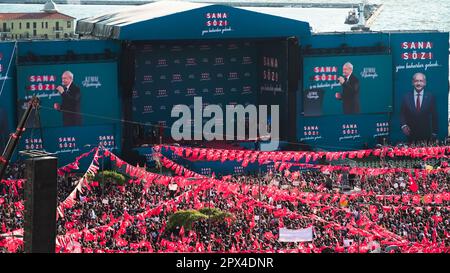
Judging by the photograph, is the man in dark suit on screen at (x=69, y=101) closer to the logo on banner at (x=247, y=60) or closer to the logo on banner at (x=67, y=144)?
the logo on banner at (x=67, y=144)

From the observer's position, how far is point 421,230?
36.0m

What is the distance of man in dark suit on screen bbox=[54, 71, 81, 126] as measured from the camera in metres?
55.4

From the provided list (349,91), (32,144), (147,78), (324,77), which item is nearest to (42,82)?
(32,144)

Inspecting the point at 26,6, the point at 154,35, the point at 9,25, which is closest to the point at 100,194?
the point at 154,35

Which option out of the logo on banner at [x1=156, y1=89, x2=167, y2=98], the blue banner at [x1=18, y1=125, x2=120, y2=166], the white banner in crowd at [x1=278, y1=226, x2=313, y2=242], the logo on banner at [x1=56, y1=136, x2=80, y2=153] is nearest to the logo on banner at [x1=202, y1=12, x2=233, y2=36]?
the logo on banner at [x1=156, y1=89, x2=167, y2=98]

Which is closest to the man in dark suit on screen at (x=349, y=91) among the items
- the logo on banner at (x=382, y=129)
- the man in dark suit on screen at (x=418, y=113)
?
the logo on banner at (x=382, y=129)

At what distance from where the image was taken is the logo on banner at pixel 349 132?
204ft

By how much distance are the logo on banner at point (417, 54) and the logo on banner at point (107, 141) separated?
16.6 metres

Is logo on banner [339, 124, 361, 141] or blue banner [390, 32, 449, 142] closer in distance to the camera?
logo on banner [339, 124, 361, 141]

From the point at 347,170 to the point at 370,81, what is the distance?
14.3m

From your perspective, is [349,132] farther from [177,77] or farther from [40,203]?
[40,203]

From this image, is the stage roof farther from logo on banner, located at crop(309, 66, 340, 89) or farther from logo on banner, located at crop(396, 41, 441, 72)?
logo on banner, located at crop(396, 41, 441, 72)

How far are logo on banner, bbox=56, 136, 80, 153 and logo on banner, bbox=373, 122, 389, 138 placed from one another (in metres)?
17.0
